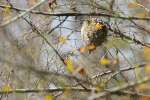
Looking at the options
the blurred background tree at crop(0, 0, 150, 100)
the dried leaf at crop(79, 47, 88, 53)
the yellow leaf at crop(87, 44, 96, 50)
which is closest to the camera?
the blurred background tree at crop(0, 0, 150, 100)

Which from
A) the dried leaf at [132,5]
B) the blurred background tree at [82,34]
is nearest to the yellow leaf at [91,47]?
the blurred background tree at [82,34]

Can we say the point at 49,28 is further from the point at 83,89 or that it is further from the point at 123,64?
the point at 83,89

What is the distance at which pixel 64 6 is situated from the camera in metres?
4.27

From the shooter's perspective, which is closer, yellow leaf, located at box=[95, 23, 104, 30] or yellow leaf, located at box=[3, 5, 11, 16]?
yellow leaf, located at box=[3, 5, 11, 16]

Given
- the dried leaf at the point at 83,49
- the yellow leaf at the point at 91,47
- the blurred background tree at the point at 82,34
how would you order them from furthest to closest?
the yellow leaf at the point at 91,47
the dried leaf at the point at 83,49
the blurred background tree at the point at 82,34

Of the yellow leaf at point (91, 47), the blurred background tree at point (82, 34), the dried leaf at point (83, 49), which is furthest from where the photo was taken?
the yellow leaf at point (91, 47)

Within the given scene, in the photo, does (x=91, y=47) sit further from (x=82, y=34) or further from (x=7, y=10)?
(x=7, y=10)

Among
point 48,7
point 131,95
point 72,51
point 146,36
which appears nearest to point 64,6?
point 48,7

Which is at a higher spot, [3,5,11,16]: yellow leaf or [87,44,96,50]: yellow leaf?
[3,5,11,16]: yellow leaf

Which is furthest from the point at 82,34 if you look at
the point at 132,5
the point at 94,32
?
the point at 132,5

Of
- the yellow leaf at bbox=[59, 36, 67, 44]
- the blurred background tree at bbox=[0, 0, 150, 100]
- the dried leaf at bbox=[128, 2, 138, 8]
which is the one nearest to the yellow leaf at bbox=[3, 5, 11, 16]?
the blurred background tree at bbox=[0, 0, 150, 100]

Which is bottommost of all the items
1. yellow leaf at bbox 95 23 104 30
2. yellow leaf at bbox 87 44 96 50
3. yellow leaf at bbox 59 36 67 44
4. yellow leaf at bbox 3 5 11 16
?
yellow leaf at bbox 87 44 96 50

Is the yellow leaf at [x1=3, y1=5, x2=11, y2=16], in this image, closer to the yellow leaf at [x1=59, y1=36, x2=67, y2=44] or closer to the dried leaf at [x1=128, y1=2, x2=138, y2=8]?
the yellow leaf at [x1=59, y1=36, x2=67, y2=44]

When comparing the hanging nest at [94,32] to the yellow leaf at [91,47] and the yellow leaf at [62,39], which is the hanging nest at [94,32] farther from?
the yellow leaf at [62,39]
